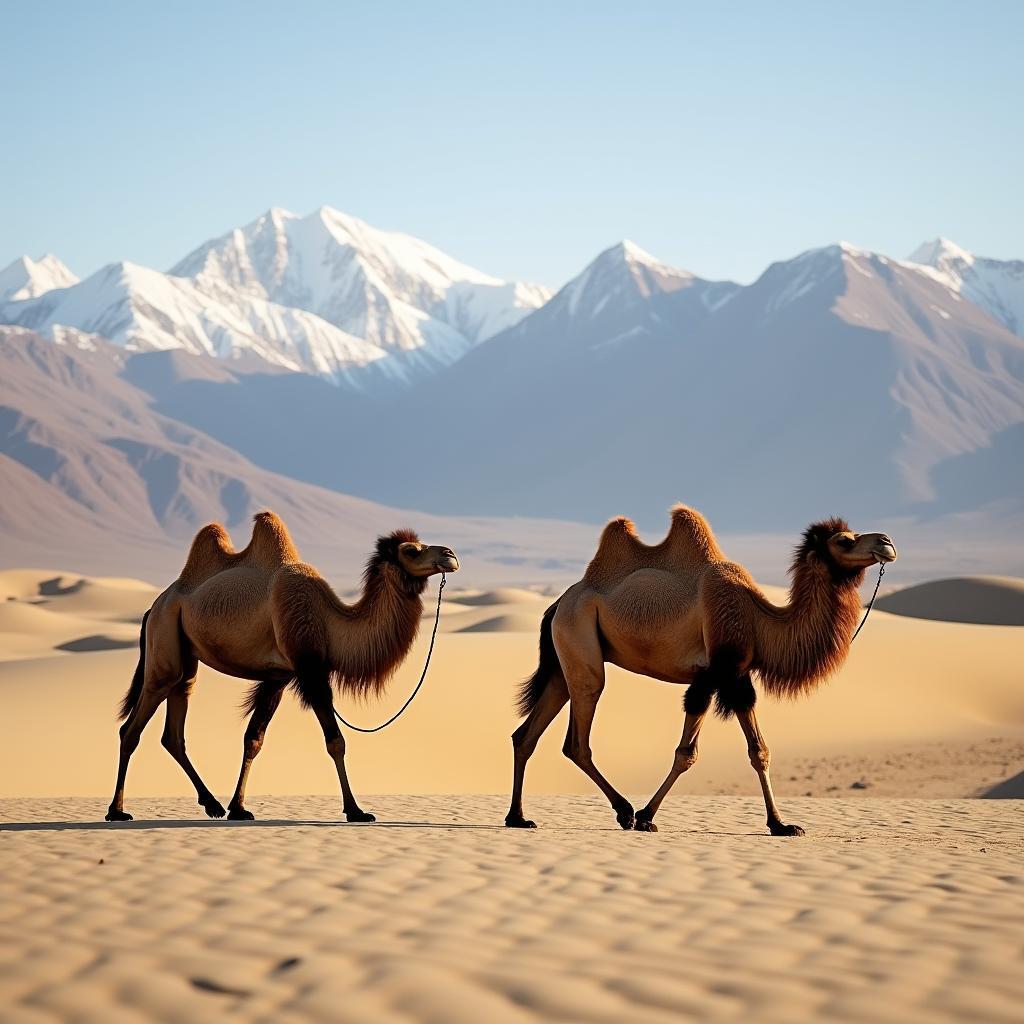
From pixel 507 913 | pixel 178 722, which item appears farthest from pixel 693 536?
pixel 507 913

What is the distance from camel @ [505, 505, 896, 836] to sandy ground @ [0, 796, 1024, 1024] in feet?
3.31

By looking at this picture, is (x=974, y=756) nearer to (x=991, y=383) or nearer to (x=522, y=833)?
(x=522, y=833)

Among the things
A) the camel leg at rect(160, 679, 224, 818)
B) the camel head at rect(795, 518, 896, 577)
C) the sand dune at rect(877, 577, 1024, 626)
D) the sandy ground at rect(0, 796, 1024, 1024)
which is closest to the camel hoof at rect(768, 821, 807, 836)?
the sandy ground at rect(0, 796, 1024, 1024)

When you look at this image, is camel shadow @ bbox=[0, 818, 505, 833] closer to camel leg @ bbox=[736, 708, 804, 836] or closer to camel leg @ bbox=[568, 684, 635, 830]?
camel leg @ bbox=[568, 684, 635, 830]

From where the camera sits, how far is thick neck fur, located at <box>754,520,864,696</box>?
862 centimetres

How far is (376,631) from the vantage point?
9148 mm

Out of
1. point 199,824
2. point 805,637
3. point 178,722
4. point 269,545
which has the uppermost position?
point 269,545

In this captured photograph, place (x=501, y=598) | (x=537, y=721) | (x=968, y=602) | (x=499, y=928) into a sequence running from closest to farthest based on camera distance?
(x=499, y=928) → (x=537, y=721) → (x=968, y=602) → (x=501, y=598)

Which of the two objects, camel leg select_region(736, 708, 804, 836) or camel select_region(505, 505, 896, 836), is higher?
camel select_region(505, 505, 896, 836)

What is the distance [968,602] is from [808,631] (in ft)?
106

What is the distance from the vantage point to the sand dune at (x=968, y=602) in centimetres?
3812

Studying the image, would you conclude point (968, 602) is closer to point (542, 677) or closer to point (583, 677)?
point (542, 677)

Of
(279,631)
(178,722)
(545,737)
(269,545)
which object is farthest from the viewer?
(545,737)

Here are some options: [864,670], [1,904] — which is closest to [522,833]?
[1,904]
